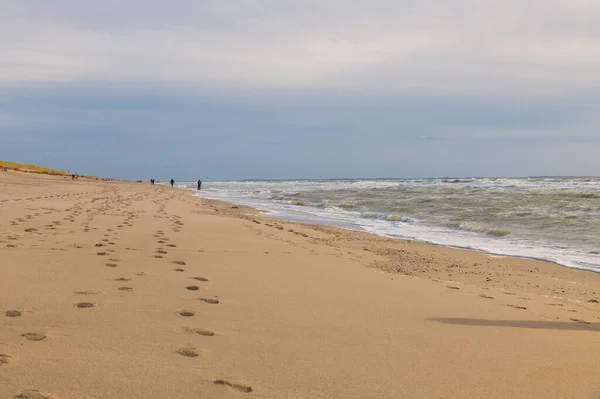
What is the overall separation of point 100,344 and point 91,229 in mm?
7623

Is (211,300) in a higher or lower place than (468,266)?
higher

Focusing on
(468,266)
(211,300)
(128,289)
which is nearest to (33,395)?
(211,300)

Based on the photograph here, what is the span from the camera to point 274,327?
14.4 ft

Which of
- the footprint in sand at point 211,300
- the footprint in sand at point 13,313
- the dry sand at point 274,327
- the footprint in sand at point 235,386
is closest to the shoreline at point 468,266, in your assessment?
the dry sand at point 274,327

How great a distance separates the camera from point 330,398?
3016mm

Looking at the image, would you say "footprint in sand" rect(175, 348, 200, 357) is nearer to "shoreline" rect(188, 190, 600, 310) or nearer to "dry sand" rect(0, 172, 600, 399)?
"dry sand" rect(0, 172, 600, 399)

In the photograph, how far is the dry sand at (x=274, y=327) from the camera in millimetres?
3168

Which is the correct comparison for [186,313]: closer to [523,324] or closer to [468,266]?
[523,324]

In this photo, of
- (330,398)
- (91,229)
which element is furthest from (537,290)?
(91,229)

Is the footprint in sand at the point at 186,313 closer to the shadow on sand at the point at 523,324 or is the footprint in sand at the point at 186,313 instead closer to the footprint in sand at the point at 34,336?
the footprint in sand at the point at 34,336

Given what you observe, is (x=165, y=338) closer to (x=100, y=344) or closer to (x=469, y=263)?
(x=100, y=344)

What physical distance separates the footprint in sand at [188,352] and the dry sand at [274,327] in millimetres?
22

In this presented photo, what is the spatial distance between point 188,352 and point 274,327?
0.97 metres

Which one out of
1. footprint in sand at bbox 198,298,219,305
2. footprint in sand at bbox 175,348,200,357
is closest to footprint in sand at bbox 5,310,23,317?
footprint in sand at bbox 175,348,200,357
